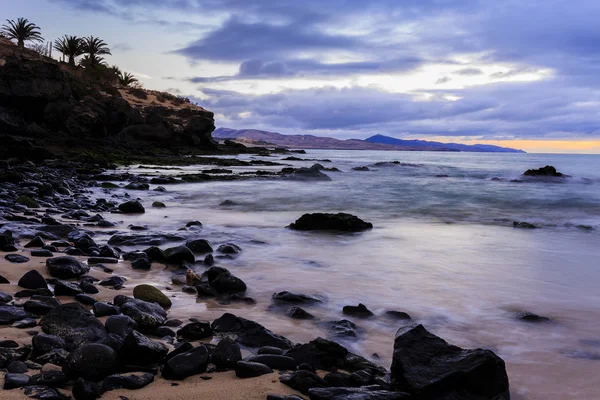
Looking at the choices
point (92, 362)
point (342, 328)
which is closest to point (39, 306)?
point (92, 362)

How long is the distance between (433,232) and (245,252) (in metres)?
4.59

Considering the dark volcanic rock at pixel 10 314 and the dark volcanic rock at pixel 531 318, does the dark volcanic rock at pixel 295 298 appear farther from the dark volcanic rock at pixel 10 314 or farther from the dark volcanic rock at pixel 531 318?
the dark volcanic rock at pixel 10 314

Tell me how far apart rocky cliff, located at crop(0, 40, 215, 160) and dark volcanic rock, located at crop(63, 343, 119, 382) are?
20.1 metres

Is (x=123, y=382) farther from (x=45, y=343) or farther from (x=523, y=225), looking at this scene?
(x=523, y=225)

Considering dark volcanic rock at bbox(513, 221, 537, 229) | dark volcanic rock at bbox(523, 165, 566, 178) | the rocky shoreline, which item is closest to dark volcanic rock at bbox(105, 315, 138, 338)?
the rocky shoreline

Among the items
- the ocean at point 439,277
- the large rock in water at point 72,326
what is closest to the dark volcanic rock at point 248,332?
the ocean at point 439,277

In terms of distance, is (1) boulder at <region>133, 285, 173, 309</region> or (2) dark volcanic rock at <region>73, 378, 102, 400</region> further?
(1) boulder at <region>133, 285, 173, 309</region>

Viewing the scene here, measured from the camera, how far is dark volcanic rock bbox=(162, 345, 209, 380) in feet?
8.54

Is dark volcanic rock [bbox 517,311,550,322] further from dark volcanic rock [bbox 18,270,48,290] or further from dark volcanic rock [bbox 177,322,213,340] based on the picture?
dark volcanic rock [bbox 18,270,48,290]

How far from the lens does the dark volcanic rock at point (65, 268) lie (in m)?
4.57

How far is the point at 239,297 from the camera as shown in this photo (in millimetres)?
4590

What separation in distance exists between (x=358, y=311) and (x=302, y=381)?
1780mm

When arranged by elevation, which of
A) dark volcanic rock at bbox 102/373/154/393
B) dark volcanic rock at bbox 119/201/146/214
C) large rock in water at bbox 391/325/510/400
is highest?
large rock in water at bbox 391/325/510/400

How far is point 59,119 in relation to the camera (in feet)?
93.2
